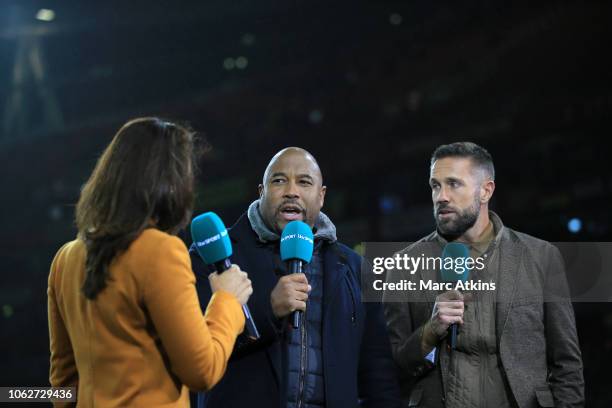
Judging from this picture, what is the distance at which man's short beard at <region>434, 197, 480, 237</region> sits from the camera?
2365 mm

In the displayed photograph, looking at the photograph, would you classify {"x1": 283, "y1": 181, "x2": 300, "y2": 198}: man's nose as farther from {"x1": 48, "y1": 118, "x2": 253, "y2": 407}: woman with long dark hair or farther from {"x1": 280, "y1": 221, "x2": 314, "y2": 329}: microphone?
{"x1": 48, "y1": 118, "x2": 253, "y2": 407}: woman with long dark hair

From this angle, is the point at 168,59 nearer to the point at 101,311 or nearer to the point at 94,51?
the point at 94,51

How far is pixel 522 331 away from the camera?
2.23 meters

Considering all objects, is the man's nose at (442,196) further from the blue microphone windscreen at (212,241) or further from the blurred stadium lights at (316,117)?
the blurred stadium lights at (316,117)

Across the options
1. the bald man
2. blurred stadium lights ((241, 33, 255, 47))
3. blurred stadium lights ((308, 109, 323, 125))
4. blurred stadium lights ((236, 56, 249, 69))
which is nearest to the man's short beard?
the bald man

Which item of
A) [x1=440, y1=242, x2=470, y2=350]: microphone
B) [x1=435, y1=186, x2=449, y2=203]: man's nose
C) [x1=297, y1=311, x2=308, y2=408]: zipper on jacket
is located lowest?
[x1=297, y1=311, x2=308, y2=408]: zipper on jacket

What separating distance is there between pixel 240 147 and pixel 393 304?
5.23 metres

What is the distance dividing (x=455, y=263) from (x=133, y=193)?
1.08m

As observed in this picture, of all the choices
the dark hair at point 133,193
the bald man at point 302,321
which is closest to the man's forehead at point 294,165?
the bald man at point 302,321

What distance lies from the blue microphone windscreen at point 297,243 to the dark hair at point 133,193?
0.50 meters

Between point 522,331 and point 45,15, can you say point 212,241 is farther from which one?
point 45,15

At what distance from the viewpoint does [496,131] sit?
7051 millimetres

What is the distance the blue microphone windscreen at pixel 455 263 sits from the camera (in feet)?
6.96

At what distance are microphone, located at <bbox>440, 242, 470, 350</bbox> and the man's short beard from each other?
172mm
